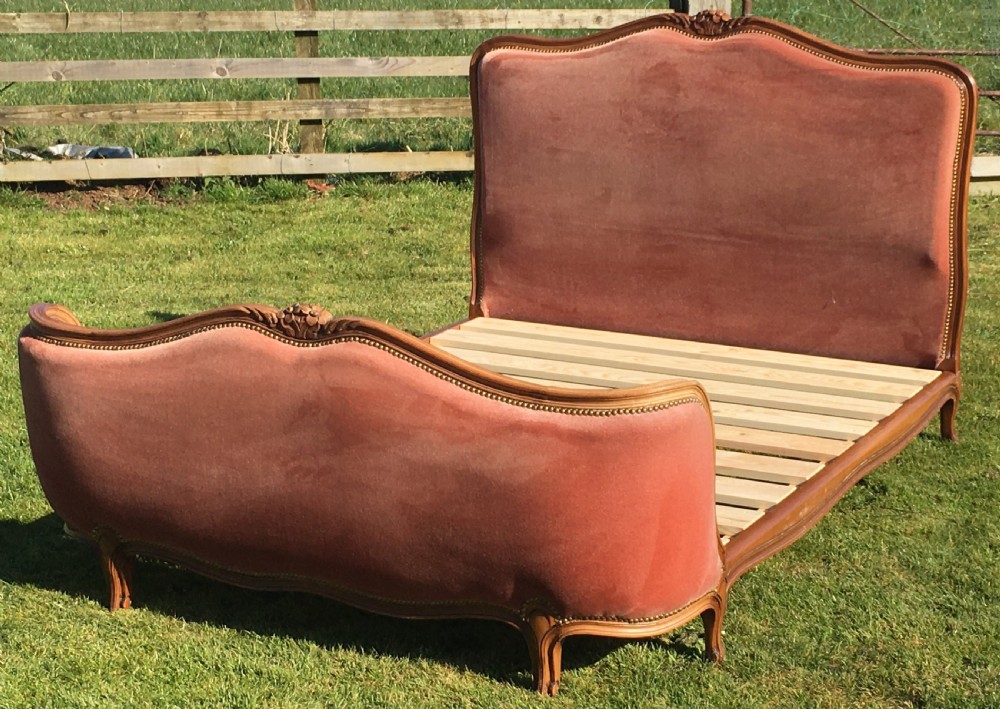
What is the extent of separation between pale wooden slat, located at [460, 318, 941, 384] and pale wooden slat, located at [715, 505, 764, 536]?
4.91 ft

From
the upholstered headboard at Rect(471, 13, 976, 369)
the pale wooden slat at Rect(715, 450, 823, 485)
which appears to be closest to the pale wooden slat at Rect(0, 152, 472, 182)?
the upholstered headboard at Rect(471, 13, 976, 369)

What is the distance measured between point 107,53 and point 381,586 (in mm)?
10161

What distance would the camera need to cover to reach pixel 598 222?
6.22 m

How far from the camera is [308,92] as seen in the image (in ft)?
31.5

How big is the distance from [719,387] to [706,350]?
54 centimetres

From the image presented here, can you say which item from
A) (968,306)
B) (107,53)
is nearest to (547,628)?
(968,306)

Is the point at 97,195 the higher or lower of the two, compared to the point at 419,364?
lower

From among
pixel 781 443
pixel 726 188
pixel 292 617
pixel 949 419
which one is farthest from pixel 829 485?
pixel 726 188

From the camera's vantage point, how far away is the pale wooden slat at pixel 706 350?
5.65 m

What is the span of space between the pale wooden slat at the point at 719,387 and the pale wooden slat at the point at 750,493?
2.45 feet

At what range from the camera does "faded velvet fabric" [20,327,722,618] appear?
3.50 m

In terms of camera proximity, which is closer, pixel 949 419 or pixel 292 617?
pixel 292 617

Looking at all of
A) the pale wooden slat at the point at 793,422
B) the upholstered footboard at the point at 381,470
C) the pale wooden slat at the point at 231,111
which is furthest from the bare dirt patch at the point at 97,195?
the upholstered footboard at the point at 381,470

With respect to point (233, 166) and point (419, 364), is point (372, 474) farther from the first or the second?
point (233, 166)
